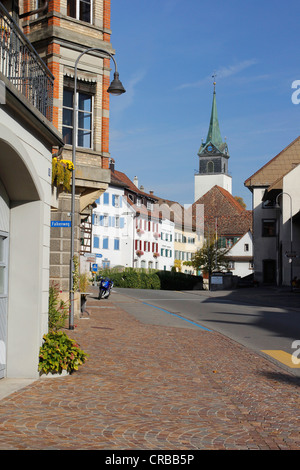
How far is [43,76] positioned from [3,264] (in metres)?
3.17

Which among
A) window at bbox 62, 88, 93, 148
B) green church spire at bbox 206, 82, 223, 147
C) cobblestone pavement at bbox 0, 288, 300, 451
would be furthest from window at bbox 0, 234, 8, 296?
green church spire at bbox 206, 82, 223, 147

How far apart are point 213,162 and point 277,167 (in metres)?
92.8

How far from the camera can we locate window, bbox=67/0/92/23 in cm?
2053

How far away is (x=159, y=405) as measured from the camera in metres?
7.63

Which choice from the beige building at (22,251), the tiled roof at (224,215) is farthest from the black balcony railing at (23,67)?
the tiled roof at (224,215)

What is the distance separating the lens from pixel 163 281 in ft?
206

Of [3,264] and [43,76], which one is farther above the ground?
[43,76]

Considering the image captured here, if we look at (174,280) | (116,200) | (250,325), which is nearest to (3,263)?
(250,325)

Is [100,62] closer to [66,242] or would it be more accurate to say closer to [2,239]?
[66,242]

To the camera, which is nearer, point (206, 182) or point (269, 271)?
point (269, 271)

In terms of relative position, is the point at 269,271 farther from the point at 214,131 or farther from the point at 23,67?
the point at 214,131

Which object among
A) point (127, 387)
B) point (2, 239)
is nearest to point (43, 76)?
point (2, 239)

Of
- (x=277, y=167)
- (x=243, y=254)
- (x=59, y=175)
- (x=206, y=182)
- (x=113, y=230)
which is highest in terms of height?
(x=206, y=182)

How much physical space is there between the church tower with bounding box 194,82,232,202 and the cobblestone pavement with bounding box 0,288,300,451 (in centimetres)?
14593
